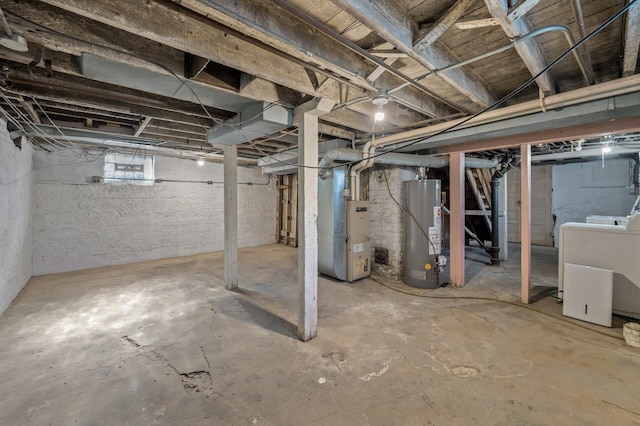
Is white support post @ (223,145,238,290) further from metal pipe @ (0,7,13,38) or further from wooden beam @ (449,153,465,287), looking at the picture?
wooden beam @ (449,153,465,287)

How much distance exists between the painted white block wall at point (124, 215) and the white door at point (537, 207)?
22.3 feet

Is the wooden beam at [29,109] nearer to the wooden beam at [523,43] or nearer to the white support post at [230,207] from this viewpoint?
the white support post at [230,207]

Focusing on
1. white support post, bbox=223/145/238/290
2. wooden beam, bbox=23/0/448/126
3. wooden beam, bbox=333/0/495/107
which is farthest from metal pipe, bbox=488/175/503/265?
white support post, bbox=223/145/238/290

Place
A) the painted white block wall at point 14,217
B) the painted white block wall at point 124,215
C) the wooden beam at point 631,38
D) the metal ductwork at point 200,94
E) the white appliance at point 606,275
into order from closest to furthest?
the wooden beam at point 631,38, the metal ductwork at point 200,94, the white appliance at point 606,275, the painted white block wall at point 14,217, the painted white block wall at point 124,215

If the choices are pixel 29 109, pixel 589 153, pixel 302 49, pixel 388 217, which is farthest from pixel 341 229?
pixel 589 153

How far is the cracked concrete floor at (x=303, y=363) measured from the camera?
151 cm

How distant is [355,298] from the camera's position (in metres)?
3.24

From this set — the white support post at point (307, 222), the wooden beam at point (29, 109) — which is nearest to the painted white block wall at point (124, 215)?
the wooden beam at point (29, 109)

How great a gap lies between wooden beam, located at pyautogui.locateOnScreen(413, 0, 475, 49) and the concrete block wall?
8.44 feet

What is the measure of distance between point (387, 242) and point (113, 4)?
12.4ft

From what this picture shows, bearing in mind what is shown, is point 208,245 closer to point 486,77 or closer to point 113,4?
point 113,4

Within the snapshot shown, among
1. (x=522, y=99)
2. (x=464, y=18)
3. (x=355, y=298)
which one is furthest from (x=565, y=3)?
(x=355, y=298)

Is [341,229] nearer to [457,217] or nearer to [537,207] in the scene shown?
[457,217]

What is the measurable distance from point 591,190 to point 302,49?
25.7ft
